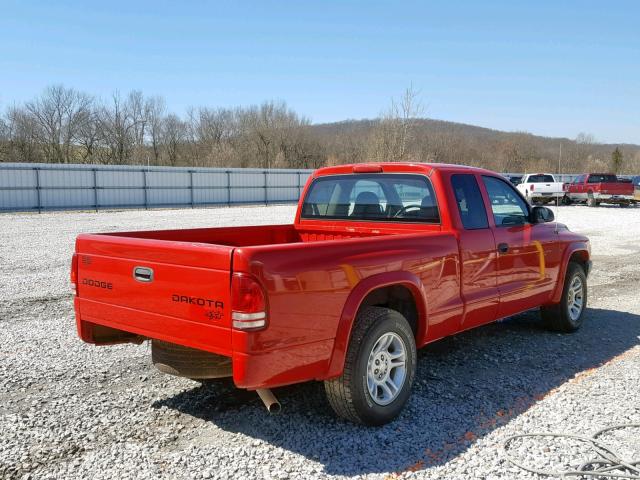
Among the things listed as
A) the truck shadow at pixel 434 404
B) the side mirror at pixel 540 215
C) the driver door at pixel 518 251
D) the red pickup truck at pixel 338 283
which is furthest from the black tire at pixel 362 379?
the side mirror at pixel 540 215

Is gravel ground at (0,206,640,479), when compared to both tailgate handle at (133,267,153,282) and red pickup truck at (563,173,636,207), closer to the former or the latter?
tailgate handle at (133,267,153,282)

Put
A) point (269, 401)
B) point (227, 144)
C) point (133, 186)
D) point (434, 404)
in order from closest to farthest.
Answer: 1. point (269, 401)
2. point (434, 404)
3. point (133, 186)
4. point (227, 144)

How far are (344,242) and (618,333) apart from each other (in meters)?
4.43

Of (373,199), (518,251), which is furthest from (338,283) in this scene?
(518,251)

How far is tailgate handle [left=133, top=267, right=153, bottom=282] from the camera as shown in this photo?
3.61 m

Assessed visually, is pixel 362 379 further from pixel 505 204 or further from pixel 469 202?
pixel 505 204

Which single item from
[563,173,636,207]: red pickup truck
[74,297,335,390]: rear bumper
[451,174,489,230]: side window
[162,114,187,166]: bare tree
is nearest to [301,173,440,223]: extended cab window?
[451,174,489,230]: side window

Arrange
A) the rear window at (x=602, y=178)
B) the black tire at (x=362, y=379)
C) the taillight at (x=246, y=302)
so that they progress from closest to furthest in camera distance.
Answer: the taillight at (x=246, y=302) → the black tire at (x=362, y=379) → the rear window at (x=602, y=178)

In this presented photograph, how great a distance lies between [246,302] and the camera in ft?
10.3

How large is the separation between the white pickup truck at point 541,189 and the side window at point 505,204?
27011 millimetres

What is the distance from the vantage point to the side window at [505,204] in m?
5.38

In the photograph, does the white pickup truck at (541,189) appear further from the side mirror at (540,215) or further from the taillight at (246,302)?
the taillight at (246,302)

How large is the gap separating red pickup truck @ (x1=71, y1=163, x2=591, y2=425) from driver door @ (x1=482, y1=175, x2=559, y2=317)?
0.02m

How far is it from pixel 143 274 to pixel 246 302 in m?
0.89
